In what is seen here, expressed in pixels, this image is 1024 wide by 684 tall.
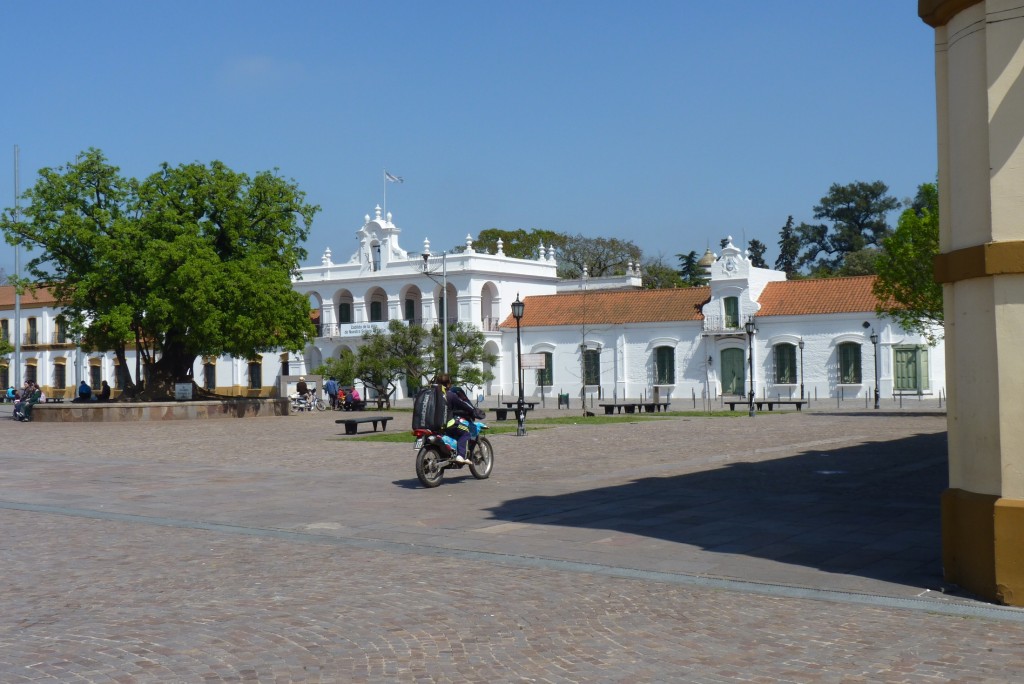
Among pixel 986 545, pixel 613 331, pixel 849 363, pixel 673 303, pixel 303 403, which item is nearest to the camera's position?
pixel 986 545

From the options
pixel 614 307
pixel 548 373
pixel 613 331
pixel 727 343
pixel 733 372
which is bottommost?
pixel 733 372

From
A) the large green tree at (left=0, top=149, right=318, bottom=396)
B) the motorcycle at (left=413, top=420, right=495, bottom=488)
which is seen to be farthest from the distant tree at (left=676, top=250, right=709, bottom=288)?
the motorcycle at (left=413, top=420, right=495, bottom=488)

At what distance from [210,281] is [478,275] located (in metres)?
26.4

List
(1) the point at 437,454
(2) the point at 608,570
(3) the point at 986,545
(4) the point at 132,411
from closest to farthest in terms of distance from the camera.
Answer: (3) the point at 986,545
(2) the point at 608,570
(1) the point at 437,454
(4) the point at 132,411

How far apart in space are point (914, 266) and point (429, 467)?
72.6 feet

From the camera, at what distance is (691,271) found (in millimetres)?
91312

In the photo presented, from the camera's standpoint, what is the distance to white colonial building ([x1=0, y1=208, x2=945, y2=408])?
49.8 m

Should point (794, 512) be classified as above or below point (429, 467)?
below

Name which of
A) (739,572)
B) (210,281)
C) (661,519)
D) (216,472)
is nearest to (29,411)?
(210,281)

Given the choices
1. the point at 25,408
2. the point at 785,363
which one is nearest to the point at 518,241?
the point at 785,363

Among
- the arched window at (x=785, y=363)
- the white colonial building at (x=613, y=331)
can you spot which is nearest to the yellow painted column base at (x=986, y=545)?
the white colonial building at (x=613, y=331)

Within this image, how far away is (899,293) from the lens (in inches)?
1316

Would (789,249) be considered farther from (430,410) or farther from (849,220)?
(430,410)

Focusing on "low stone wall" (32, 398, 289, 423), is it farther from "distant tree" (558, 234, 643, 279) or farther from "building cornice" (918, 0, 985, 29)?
"distant tree" (558, 234, 643, 279)
